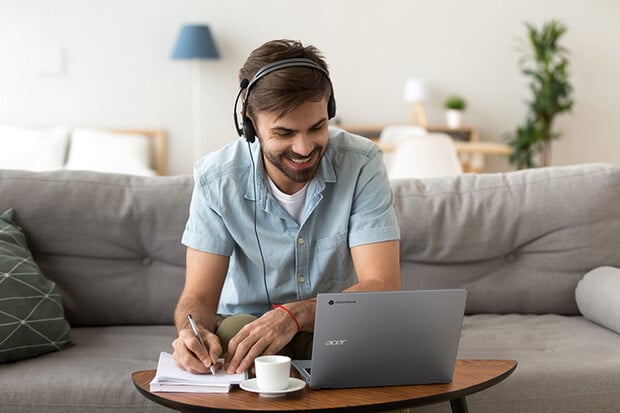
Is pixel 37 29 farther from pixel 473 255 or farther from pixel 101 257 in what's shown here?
pixel 473 255

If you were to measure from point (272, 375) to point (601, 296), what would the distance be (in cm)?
116

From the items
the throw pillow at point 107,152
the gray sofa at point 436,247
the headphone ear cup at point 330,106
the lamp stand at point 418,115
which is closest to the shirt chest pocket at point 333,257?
the headphone ear cup at point 330,106

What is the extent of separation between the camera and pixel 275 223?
1.92 meters

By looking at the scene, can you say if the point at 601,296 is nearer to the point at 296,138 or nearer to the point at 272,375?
the point at 296,138

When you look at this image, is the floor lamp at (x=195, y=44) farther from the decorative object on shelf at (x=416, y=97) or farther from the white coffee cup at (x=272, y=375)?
the white coffee cup at (x=272, y=375)

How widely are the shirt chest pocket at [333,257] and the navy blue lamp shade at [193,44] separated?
3995mm

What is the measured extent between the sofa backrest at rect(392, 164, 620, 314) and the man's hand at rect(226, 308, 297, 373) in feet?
2.65

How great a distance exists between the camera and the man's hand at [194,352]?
4.88 feet

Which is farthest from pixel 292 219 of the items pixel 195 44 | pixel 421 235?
pixel 195 44

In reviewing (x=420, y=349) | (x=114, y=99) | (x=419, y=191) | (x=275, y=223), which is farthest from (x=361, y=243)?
(x=114, y=99)

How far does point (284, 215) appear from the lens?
190cm

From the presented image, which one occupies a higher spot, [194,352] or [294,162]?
[294,162]

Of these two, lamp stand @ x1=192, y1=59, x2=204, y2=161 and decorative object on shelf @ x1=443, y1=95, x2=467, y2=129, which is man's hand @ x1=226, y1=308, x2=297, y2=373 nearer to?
lamp stand @ x1=192, y1=59, x2=204, y2=161

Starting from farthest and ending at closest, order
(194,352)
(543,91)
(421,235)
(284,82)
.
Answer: (543,91), (421,235), (284,82), (194,352)
